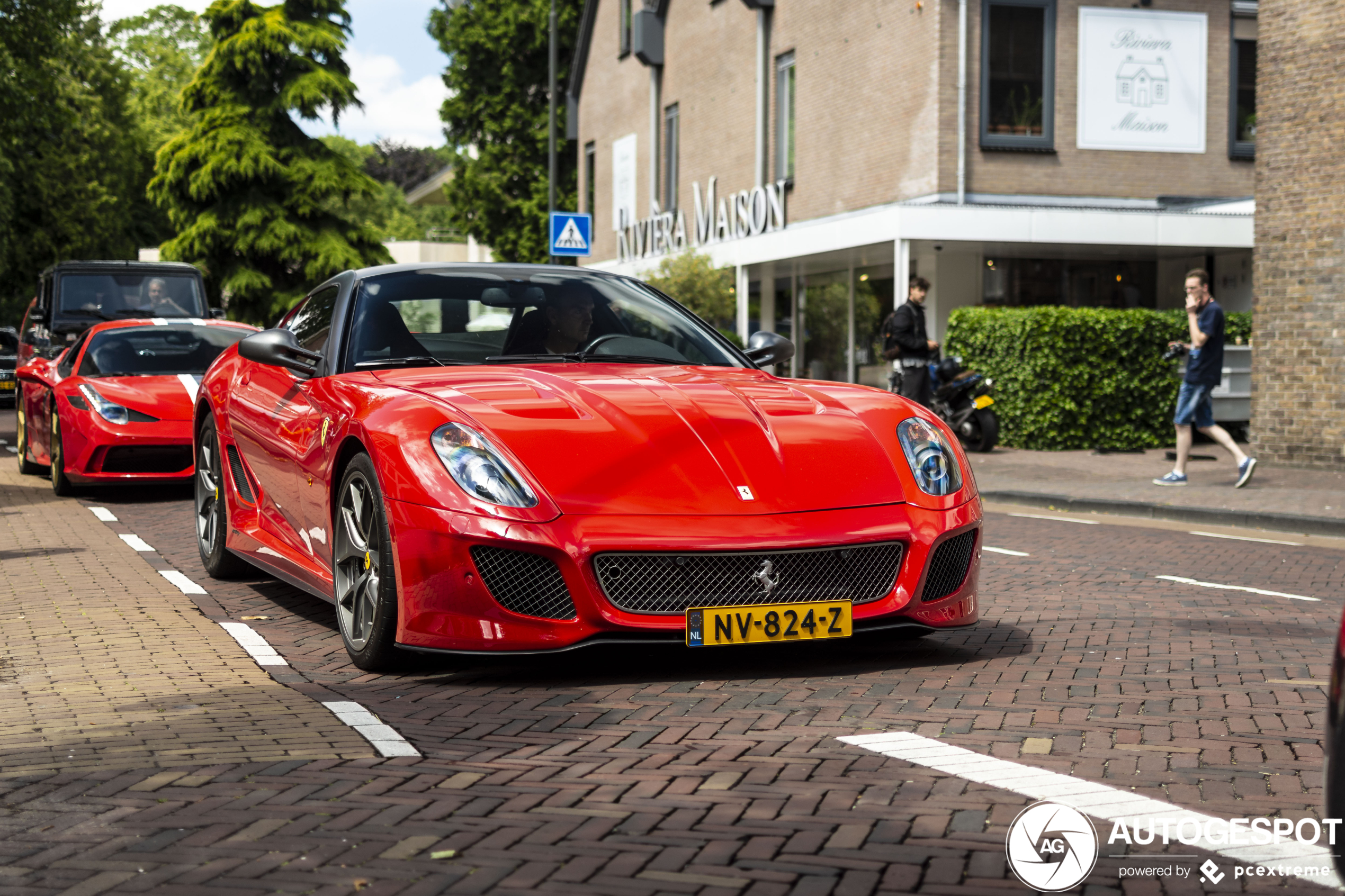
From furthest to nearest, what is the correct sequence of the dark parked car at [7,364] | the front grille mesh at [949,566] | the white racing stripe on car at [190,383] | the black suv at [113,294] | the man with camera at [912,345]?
the dark parked car at [7,364], the black suv at [113,294], the man with camera at [912,345], the white racing stripe on car at [190,383], the front grille mesh at [949,566]

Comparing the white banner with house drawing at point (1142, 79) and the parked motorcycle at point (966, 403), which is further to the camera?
the white banner with house drawing at point (1142, 79)

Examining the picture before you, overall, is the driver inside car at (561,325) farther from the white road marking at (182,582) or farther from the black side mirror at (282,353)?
the white road marking at (182,582)

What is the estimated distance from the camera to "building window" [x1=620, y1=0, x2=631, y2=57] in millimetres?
35344

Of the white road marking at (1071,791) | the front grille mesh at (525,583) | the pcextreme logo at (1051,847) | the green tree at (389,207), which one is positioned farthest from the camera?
the green tree at (389,207)

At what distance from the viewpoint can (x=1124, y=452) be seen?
18844mm

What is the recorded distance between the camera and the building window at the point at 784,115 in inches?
1062

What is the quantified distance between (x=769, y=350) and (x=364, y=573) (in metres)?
2.06

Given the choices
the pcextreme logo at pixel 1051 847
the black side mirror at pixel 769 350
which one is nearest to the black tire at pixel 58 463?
the black side mirror at pixel 769 350

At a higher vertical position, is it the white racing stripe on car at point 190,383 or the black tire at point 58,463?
the white racing stripe on car at point 190,383

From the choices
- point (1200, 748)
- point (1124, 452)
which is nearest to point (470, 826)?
point (1200, 748)

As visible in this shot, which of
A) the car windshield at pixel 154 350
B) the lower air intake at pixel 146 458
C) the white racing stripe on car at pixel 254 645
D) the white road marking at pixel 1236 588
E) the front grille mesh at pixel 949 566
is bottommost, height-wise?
the white road marking at pixel 1236 588

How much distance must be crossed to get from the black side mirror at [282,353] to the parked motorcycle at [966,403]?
13047 mm

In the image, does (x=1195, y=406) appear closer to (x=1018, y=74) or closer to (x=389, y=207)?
(x=1018, y=74)

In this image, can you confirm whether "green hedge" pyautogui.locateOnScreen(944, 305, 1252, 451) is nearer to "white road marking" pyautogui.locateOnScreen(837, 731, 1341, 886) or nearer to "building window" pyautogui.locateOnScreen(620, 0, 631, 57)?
"white road marking" pyautogui.locateOnScreen(837, 731, 1341, 886)
